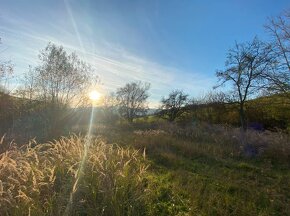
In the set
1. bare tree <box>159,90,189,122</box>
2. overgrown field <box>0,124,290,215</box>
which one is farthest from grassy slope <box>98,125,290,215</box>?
bare tree <box>159,90,189,122</box>

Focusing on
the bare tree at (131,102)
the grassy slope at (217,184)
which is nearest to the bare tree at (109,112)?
the bare tree at (131,102)

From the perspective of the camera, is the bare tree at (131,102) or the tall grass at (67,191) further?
the bare tree at (131,102)

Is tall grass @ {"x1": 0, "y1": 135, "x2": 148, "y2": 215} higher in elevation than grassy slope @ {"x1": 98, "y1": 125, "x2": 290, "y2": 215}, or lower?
higher

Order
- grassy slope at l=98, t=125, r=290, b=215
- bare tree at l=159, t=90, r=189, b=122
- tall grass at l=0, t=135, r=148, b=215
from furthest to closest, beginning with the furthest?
bare tree at l=159, t=90, r=189, b=122, grassy slope at l=98, t=125, r=290, b=215, tall grass at l=0, t=135, r=148, b=215

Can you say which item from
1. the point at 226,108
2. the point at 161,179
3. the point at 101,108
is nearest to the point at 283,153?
the point at 161,179

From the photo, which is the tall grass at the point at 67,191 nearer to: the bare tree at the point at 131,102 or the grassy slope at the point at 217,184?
the grassy slope at the point at 217,184

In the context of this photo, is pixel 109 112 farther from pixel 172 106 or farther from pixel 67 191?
pixel 67 191

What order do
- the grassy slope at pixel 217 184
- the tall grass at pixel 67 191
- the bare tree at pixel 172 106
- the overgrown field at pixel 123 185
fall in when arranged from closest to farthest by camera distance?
the tall grass at pixel 67 191, the overgrown field at pixel 123 185, the grassy slope at pixel 217 184, the bare tree at pixel 172 106

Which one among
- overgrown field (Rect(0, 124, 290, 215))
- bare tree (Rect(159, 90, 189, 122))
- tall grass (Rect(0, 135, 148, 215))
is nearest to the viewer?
tall grass (Rect(0, 135, 148, 215))

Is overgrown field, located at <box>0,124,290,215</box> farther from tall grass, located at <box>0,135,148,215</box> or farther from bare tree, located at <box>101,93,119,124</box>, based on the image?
bare tree, located at <box>101,93,119,124</box>

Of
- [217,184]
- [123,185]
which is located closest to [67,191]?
[123,185]

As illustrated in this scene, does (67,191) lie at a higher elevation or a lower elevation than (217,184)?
higher

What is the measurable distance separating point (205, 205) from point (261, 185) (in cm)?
360

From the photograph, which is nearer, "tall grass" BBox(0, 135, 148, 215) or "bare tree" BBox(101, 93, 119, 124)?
"tall grass" BBox(0, 135, 148, 215)
